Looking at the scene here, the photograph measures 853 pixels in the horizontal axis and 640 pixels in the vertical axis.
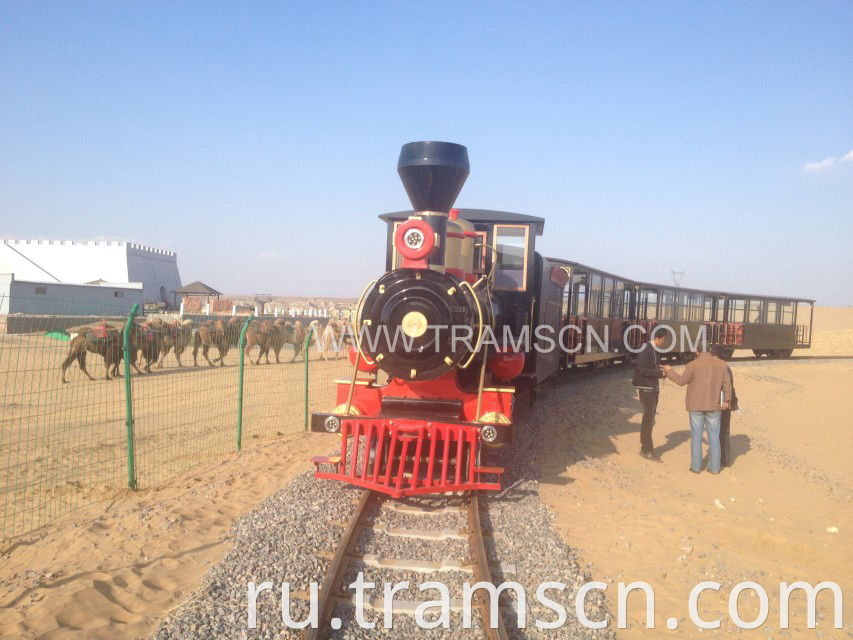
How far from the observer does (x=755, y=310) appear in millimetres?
25203

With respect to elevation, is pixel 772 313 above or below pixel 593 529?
above

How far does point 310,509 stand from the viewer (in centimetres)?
507

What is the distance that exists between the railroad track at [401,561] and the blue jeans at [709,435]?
3.65 metres

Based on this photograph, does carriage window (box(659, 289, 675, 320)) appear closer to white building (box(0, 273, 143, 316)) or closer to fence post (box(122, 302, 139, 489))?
fence post (box(122, 302, 139, 489))

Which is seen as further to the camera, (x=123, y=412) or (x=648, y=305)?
(x=648, y=305)

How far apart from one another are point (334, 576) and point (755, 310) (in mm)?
25635

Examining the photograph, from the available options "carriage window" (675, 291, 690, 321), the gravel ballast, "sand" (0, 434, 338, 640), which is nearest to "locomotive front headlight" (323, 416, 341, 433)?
the gravel ballast

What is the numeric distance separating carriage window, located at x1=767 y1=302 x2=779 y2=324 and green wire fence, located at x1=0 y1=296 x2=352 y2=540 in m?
18.6

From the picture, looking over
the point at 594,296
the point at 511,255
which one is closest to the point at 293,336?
the point at 594,296

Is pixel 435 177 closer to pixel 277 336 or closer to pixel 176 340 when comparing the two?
pixel 176 340

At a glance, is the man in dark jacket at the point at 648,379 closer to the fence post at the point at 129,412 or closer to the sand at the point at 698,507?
the sand at the point at 698,507

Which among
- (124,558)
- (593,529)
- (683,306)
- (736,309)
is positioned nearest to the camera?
(124,558)

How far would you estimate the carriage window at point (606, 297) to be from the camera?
48.9 ft

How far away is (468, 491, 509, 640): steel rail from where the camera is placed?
331 cm
